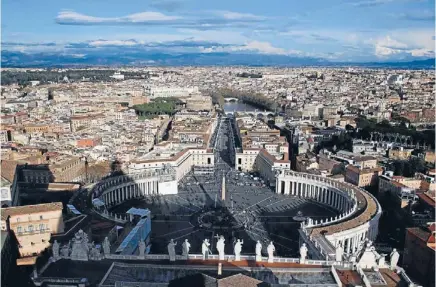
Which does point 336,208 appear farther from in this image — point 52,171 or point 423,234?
point 52,171

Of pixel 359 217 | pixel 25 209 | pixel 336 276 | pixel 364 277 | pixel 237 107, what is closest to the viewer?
pixel 364 277

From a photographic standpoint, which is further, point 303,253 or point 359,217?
point 359,217

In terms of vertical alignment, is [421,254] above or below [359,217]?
below

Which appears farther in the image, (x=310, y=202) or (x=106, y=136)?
(x=106, y=136)

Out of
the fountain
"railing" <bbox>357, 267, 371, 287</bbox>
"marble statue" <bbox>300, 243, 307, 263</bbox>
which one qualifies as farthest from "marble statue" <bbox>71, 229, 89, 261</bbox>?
the fountain

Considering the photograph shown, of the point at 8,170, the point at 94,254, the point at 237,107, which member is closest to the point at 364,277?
the point at 94,254

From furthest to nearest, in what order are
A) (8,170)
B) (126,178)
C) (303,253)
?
(126,178) < (8,170) < (303,253)

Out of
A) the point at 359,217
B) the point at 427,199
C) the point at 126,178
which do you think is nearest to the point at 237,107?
the point at 126,178

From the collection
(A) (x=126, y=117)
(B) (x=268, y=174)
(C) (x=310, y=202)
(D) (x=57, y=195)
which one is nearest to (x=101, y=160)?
(D) (x=57, y=195)

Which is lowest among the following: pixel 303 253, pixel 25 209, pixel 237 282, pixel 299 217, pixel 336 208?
pixel 336 208

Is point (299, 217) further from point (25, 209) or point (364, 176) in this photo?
point (25, 209)

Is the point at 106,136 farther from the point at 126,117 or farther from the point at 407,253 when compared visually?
the point at 407,253
